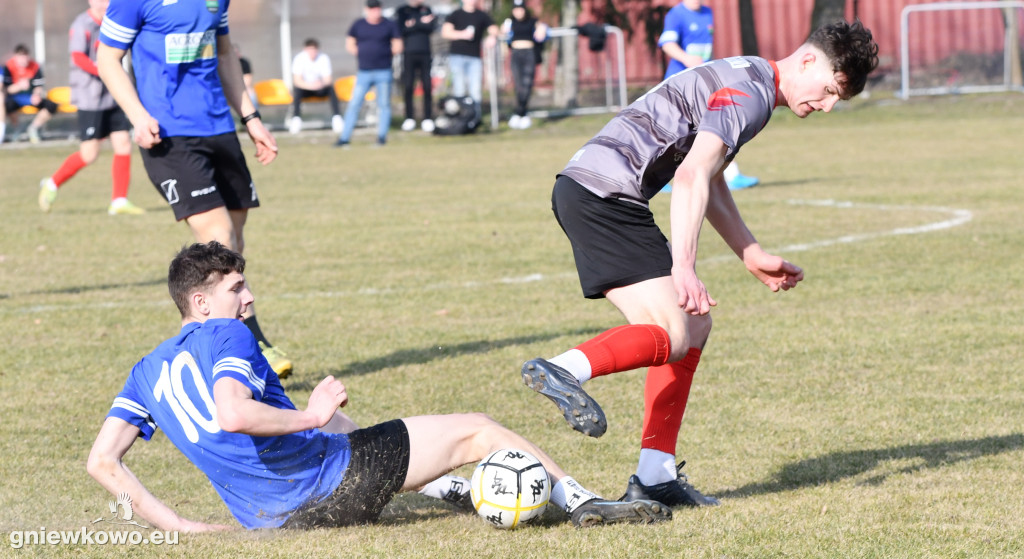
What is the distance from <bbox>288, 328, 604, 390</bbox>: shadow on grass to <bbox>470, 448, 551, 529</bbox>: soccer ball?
2.44 metres

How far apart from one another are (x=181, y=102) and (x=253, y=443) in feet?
9.40

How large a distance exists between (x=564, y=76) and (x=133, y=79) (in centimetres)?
2092

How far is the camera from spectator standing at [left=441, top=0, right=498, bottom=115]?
21406 mm

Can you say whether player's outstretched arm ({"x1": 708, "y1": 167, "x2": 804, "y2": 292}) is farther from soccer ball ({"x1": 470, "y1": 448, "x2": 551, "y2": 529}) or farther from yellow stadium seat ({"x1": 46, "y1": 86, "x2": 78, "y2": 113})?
yellow stadium seat ({"x1": 46, "y1": 86, "x2": 78, "y2": 113})

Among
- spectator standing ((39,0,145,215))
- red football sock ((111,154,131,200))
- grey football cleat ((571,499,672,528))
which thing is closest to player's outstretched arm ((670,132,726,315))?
grey football cleat ((571,499,672,528))

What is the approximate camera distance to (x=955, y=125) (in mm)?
21234

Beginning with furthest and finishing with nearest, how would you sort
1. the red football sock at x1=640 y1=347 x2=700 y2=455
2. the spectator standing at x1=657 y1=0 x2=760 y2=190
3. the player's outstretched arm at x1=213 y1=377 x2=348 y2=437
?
the spectator standing at x1=657 y1=0 x2=760 y2=190, the red football sock at x1=640 y1=347 x2=700 y2=455, the player's outstretched arm at x1=213 y1=377 x2=348 y2=437

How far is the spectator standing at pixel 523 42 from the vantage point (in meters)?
22.2

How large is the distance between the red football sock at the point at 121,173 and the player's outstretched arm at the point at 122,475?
376 inches

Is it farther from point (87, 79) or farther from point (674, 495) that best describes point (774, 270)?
point (87, 79)

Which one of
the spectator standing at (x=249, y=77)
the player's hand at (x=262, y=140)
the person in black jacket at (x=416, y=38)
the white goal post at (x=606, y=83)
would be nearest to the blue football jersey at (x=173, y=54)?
the player's hand at (x=262, y=140)

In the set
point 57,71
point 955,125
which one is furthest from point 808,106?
point 57,71

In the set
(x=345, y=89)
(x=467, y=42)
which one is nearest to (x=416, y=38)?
(x=467, y=42)

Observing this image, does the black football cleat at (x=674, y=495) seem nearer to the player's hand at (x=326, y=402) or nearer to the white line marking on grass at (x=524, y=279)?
the player's hand at (x=326, y=402)
